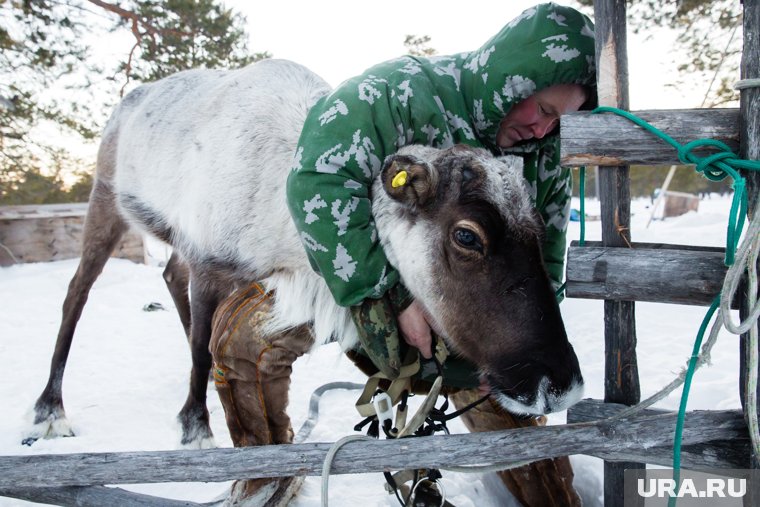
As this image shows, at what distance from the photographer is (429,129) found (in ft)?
7.71

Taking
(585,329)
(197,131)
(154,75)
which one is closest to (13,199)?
(154,75)

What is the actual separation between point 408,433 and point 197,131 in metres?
2.30

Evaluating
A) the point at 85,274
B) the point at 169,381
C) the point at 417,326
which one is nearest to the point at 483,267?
the point at 417,326

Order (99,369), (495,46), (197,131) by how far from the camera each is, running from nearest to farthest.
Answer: (495,46) → (197,131) → (99,369)

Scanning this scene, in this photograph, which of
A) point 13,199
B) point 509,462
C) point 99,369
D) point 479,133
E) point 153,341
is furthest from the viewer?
point 13,199

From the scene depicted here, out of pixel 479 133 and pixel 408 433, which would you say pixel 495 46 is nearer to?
pixel 479 133

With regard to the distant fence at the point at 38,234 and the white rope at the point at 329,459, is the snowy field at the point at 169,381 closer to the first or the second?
the white rope at the point at 329,459

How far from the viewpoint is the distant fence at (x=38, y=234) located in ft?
33.8

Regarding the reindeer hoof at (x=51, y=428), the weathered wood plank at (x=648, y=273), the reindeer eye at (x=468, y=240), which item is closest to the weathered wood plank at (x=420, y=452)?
the weathered wood plank at (x=648, y=273)

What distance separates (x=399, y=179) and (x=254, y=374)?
1177 mm

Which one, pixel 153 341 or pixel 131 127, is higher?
pixel 131 127

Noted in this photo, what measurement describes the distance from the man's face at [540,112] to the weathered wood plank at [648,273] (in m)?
0.67

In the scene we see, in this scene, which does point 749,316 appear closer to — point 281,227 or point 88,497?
point 281,227

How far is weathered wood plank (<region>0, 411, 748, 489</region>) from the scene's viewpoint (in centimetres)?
171
